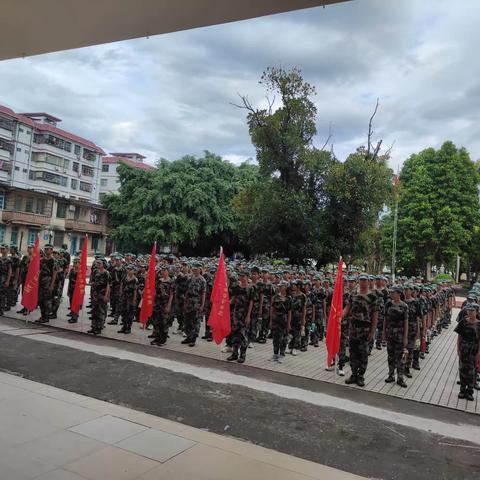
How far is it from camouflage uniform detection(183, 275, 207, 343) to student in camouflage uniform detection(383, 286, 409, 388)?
4196mm

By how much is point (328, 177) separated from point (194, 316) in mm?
13465

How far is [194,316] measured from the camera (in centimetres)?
1036

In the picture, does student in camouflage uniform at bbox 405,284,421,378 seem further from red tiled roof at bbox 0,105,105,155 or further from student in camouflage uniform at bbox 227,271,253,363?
red tiled roof at bbox 0,105,105,155

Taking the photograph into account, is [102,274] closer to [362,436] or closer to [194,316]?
[194,316]

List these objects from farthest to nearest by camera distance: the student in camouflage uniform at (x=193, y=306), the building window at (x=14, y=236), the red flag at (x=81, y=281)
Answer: the building window at (x=14, y=236)
the red flag at (x=81, y=281)
the student in camouflage uniform at (x=193, y=306)

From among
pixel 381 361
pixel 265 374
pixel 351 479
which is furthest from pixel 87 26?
pixel 381 361

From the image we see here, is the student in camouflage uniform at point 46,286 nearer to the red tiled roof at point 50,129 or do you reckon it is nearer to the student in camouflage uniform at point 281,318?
the student in camouflage uniform at point 281,318

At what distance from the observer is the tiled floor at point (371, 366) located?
764 centimetres

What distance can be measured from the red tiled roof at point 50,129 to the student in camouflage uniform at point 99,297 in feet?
133

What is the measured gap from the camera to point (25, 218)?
39594 mm

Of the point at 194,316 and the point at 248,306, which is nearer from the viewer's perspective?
the point at 248,306

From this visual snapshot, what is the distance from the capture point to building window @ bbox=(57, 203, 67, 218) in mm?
43969

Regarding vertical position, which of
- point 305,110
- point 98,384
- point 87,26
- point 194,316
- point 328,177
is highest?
point 305,110

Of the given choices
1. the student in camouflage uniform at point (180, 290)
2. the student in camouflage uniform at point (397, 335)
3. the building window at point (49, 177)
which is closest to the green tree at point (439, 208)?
the student in camouflage uniform at point (180, 290)
